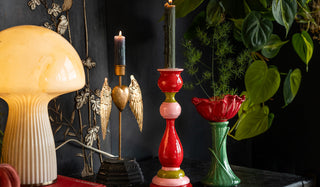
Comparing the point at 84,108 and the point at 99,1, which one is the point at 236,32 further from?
the point at 84,108

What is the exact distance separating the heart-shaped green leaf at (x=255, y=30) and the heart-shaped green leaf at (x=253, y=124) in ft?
1.06

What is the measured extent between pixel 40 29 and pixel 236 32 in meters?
0.88

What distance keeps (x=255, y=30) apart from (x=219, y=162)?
1.54 feet

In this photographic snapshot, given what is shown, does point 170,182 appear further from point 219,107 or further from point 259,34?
point 259,34

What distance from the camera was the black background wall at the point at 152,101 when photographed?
1.19m

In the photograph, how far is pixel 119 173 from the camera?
1048mm

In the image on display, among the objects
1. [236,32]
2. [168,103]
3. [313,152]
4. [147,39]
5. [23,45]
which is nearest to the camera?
[23,45]

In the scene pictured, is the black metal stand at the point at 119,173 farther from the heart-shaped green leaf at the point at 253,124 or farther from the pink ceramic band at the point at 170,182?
the heart-shaped green leaf at the point at 253,124

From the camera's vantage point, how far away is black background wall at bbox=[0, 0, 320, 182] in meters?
1.19

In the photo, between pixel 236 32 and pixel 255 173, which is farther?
pixel 236 32

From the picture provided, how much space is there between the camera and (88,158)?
124 cm

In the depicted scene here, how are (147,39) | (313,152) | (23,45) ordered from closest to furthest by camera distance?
1. (23,45)
2. (147,39)
3. (313,152)

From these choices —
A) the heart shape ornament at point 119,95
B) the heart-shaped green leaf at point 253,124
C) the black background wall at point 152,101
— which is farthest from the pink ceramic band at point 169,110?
the heart-shaped green leaf at point 253,124

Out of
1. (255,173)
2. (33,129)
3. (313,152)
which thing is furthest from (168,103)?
(313,152)
